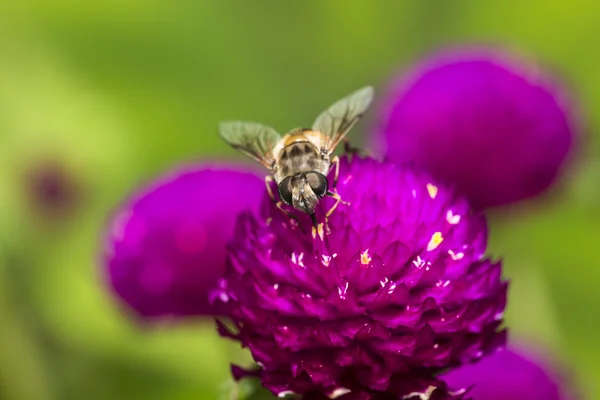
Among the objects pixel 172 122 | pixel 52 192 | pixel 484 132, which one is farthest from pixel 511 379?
pixel 172 122

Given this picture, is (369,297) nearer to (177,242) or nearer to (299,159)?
(299,159)

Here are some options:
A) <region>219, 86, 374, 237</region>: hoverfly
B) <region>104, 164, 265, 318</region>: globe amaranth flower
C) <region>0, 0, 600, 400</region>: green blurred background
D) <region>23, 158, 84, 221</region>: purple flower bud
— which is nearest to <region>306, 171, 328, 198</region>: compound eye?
<region>219, 86, 374, 237</region>: hoverfly

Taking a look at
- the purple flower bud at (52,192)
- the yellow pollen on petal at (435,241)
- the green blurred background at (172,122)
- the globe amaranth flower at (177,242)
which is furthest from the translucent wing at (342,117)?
the purple flower bud at (52,192)

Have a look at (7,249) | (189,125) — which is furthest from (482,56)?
(189,125)

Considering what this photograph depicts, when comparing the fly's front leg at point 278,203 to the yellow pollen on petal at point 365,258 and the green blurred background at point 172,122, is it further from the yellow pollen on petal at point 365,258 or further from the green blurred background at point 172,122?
the green blurred background at point 172,122

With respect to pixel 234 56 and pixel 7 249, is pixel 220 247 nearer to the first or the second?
pixel 7 249

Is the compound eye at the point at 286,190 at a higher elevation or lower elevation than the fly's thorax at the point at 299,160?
lower
